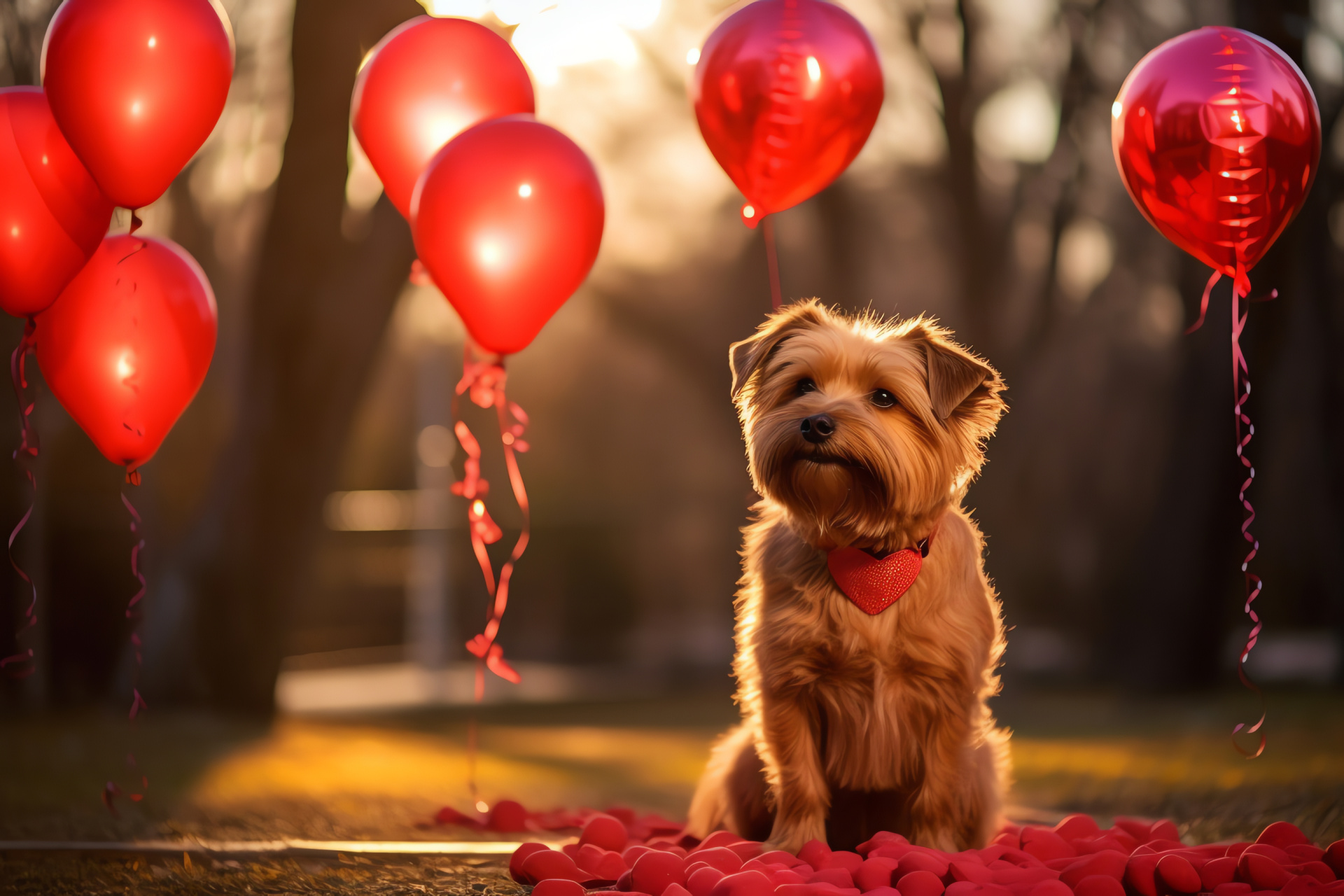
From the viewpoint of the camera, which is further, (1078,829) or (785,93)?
(1078,829)

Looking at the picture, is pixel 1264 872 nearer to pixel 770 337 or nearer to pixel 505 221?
pixel 770 337

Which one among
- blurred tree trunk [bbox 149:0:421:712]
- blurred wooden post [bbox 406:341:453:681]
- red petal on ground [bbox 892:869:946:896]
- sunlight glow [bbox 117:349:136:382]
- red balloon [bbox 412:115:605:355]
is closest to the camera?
red petal on ground [bbox 892:869:946:896]

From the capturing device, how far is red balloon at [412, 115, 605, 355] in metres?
3.13

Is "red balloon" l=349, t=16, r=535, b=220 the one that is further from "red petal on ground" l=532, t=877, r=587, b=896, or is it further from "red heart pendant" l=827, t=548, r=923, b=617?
"red petal on ground" l=532, t=877, r=587, b=896

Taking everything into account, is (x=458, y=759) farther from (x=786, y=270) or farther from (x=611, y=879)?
(x=786, y=270)

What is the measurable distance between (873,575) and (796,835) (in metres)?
0.78

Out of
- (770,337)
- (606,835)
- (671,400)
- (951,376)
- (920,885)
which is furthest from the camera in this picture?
(671,400)

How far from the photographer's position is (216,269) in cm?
953

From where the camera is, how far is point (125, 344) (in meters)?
3.62

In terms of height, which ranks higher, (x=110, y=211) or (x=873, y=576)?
(x=110, y=211)

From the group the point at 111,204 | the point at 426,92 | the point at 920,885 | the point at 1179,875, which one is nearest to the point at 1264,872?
the point at 1179,875

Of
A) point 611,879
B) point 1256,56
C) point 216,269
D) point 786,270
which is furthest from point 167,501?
point 1256,56

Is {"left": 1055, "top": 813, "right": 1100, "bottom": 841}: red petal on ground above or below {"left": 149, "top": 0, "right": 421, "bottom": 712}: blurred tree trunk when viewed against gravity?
below

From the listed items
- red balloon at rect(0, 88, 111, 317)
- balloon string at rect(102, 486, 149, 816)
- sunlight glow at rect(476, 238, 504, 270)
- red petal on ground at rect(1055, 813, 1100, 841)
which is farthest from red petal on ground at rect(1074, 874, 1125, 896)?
red balloon at rect(0, 88, 111, 317)
